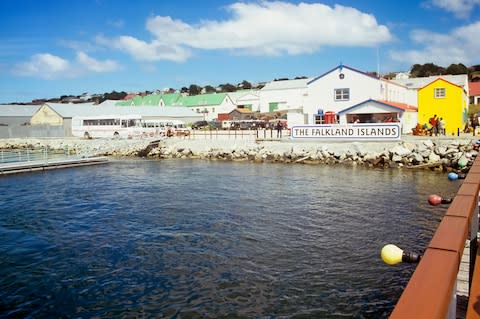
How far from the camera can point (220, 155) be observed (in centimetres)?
3756

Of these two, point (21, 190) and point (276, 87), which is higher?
point (276, 87)

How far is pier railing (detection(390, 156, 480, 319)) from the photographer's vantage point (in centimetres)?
222

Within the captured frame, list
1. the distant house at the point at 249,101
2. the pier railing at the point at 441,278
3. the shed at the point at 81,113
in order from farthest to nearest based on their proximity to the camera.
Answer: the distant house at the point at 249,101 → the shed at the point at 81,113 → the pier railing at the point at 441,278

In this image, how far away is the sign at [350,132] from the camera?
32.2 metres

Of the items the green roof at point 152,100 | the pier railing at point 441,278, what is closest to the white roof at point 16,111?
the green roof at point 152,100

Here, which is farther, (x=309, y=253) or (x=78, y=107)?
(x=78, y=107)

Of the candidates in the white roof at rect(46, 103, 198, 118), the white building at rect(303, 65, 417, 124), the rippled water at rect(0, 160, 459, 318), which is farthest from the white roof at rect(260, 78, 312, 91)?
the rippled water at rect(0, 160, 459, 318)

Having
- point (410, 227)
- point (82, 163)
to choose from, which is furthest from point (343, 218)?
point (82, 163)

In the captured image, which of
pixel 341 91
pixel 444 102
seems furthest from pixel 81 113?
pixel 444 102

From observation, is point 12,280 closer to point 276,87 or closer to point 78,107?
point 78,107

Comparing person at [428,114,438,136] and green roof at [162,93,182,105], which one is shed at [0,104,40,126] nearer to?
green roof at [162,93,182,105]

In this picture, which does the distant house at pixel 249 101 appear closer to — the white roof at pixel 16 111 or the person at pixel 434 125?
the white roof at pixel 16 111

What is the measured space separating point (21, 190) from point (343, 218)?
18.6 m

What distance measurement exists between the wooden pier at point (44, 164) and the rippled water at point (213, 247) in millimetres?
8147
